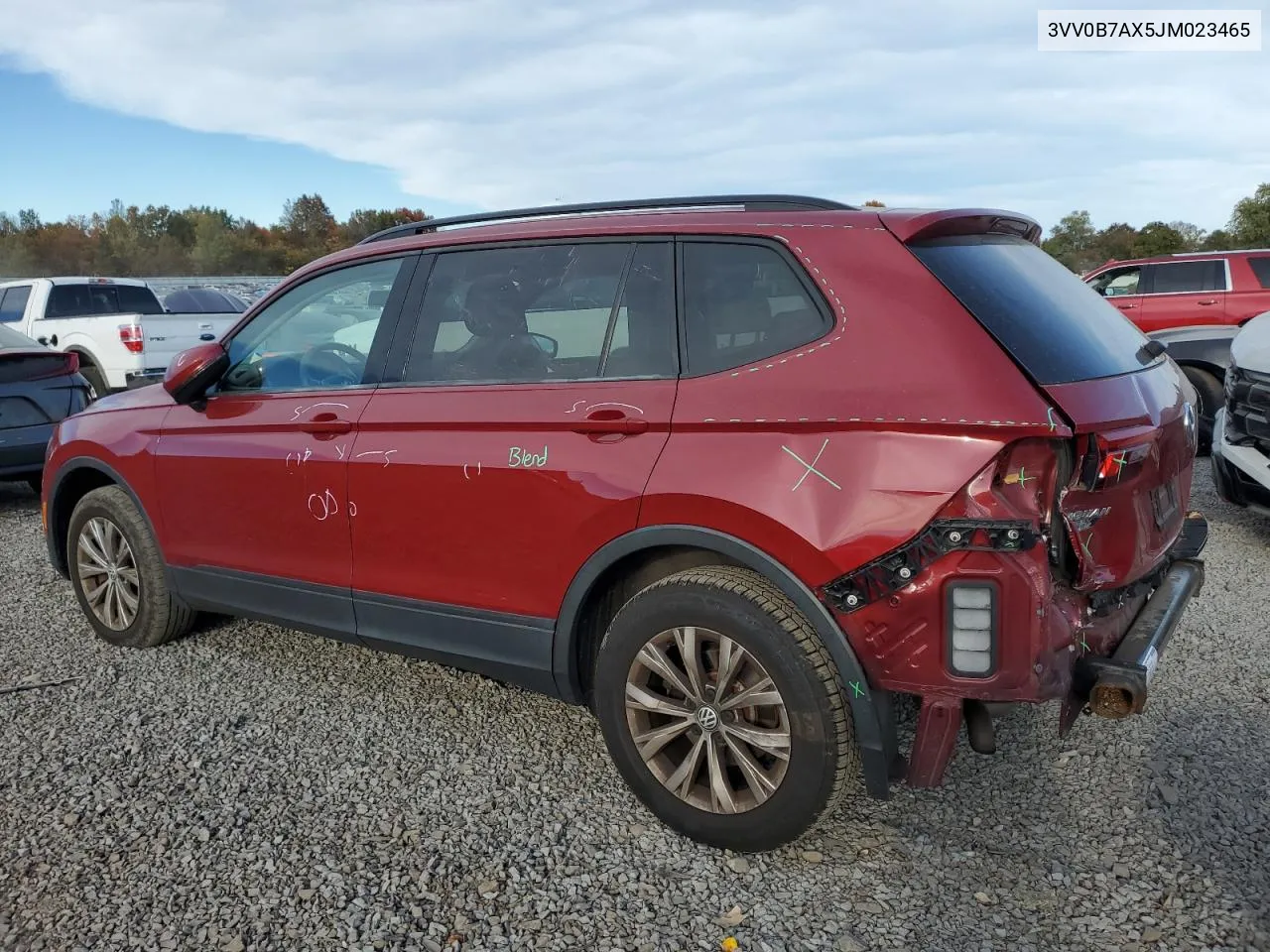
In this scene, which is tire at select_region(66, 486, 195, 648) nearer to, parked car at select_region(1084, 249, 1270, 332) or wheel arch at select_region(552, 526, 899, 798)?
wheel arch at select_region(552, 526, 899, 798)

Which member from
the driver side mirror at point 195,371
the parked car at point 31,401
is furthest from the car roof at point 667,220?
the parked car at point 31,401

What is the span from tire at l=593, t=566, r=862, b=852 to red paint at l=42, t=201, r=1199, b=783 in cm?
15

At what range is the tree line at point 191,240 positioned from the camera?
5025 cm

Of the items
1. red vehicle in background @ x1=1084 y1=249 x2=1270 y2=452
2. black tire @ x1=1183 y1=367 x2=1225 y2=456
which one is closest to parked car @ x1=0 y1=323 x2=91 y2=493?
black tire @ x1=1183 y1=367 x2=1225 y2=456

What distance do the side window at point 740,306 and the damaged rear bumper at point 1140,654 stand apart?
115cm

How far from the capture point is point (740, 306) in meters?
2.84

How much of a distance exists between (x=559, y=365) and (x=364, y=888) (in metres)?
1.62

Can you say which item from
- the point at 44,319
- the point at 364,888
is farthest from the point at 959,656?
the point at 44,319

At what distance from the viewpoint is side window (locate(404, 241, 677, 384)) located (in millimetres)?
2984

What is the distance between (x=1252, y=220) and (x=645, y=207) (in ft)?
147

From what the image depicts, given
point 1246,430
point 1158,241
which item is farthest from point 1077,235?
point 1246,430

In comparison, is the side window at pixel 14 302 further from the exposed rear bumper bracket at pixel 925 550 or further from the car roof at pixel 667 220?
the exposed rear bumper bracket at pixel 925 550

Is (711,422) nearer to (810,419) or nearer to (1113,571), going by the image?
(810,419)

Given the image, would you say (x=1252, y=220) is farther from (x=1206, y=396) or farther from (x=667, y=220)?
(x=667, y=220)
